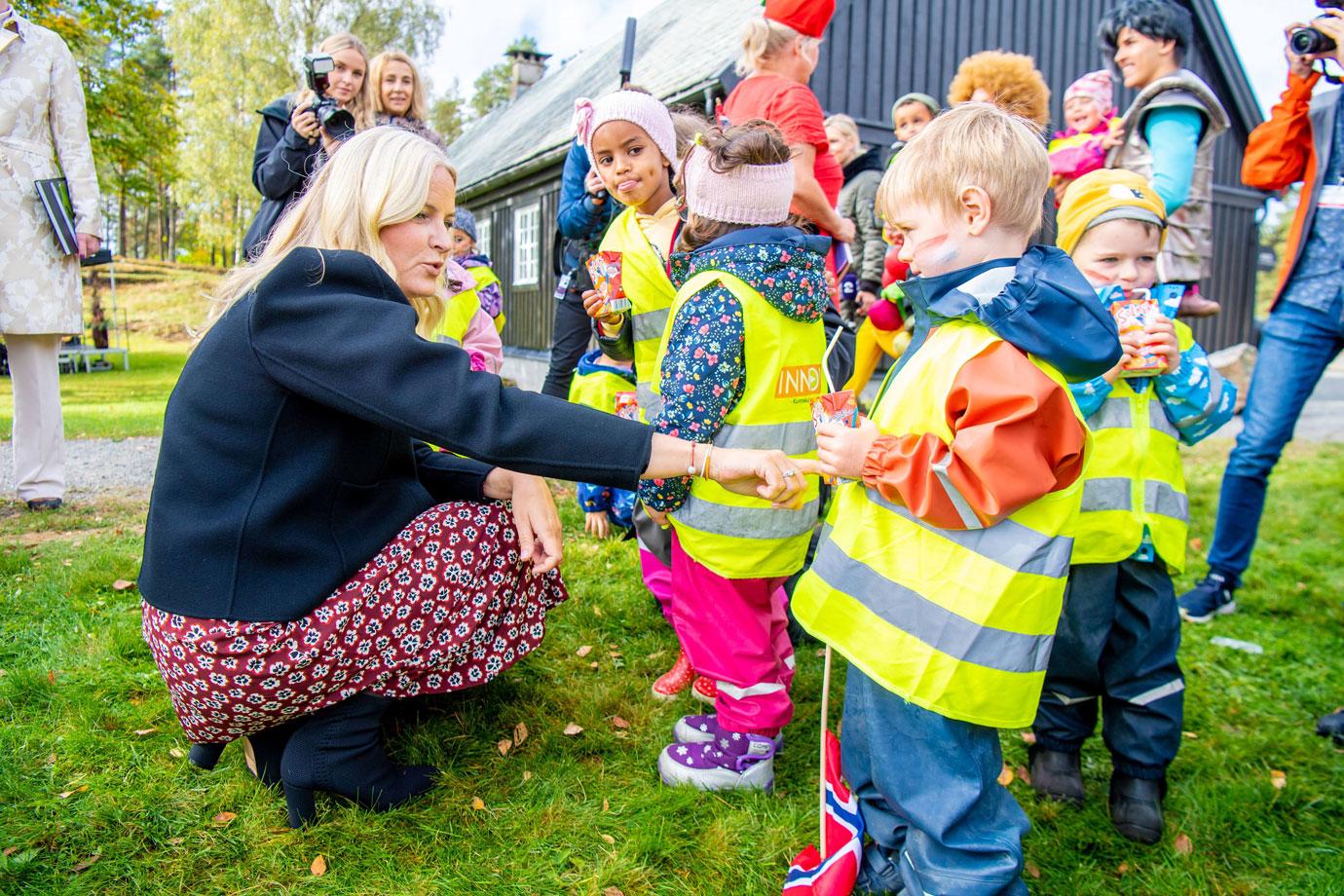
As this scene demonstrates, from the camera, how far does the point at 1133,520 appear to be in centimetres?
231

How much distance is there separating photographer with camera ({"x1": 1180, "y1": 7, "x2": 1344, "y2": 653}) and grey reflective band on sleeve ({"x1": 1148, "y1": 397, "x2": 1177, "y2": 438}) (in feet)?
5.88

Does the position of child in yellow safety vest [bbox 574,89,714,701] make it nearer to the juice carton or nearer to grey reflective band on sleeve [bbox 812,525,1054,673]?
the juice carton

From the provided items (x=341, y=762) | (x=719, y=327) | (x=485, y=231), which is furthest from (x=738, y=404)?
(x=485, y=231)

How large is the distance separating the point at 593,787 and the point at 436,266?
4.92 ft

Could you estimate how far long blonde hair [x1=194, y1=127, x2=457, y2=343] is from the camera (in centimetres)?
220

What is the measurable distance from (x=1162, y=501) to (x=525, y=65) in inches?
1078

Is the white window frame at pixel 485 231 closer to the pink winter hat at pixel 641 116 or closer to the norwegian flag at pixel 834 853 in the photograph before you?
the pink winter hat at pixel 641 116

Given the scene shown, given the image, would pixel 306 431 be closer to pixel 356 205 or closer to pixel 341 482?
pixel 341 482

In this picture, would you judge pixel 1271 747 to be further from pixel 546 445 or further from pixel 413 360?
pixel 413 360

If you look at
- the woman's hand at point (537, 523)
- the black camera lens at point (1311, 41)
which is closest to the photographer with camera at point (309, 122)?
the woman's hand at point (537, 523)

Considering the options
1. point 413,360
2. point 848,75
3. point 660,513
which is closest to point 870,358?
point 660,513

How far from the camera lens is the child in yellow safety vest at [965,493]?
170 centimetres

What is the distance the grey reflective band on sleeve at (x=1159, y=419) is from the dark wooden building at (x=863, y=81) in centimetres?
804

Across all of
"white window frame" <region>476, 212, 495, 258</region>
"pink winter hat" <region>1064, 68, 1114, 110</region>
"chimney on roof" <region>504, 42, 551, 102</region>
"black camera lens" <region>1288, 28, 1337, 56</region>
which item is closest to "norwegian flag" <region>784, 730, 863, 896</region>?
"black camera lens" <region>1288, 28, 1337, 56</region>
